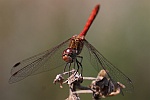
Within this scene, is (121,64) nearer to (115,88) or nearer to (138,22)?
(138,22)

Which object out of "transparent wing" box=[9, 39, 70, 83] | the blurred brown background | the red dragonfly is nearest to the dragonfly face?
the red dragonfly

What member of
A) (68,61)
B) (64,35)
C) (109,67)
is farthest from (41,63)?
(64,35)

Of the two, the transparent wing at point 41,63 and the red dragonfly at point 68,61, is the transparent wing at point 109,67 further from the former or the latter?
the transparent wing at point 41,63

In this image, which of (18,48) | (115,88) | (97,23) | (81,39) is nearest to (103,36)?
(97,23)

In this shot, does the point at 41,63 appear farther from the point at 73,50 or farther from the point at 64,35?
the point at 64,35

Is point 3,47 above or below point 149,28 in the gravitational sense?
above

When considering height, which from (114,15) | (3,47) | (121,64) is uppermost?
(3,47)
